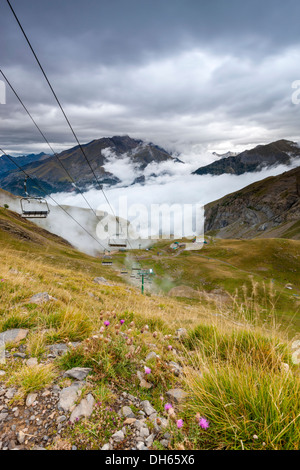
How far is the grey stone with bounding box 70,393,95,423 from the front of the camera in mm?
2956

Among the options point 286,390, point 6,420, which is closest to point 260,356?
point 286,390

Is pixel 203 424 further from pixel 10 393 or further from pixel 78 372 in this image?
pixel 10 393

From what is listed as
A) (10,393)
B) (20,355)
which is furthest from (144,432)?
(20,355)

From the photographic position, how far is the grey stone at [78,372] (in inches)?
147

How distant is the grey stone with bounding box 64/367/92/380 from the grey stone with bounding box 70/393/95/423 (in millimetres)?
542

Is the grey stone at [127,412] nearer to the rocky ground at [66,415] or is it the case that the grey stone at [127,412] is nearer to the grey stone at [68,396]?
the rocky ground at [66,415]

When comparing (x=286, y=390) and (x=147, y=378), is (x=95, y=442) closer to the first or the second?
(x=147, y=378)

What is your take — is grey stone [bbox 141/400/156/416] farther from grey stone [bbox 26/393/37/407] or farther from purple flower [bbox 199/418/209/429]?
grey stone [bbox 26/393/37/407]

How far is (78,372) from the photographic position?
12.5ft

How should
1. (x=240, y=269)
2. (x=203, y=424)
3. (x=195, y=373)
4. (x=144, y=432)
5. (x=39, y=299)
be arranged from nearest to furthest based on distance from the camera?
(x=203, y=424) < (x=144, y=432) < (x=195, y=373) < (x=39, y=299) < (x=240, y=269)

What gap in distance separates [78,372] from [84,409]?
819 millimetres

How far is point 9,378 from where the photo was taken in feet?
11.4

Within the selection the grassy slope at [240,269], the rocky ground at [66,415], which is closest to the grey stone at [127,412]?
the rocky ground at [66,415]

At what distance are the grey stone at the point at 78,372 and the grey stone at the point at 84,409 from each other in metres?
0.54
